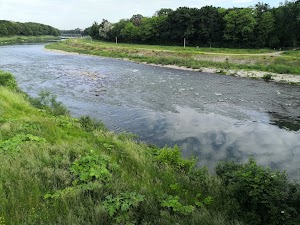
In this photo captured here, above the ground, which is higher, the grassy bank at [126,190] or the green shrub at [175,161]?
the grassy bank at [126,190]

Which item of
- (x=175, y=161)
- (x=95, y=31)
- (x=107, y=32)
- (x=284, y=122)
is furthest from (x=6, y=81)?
(x=95, y=31)

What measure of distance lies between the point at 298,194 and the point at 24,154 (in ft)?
26.5

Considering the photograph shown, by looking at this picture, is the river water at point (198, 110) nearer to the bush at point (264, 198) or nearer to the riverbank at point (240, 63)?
the riverbank at point (240, 63)

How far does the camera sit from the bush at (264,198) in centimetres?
664

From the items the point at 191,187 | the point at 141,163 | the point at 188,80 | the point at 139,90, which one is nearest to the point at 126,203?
the point at 191,187

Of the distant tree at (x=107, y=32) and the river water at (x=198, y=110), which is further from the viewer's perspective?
the distant tree at (x=107, y=32)

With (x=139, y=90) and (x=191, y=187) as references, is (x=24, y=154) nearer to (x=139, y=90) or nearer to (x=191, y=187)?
(x=191, y=187)

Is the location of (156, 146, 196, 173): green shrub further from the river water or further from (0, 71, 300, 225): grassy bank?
the river water

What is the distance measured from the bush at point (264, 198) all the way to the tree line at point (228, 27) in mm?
56723

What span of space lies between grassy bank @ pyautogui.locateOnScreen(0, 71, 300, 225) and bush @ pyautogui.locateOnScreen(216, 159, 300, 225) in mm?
22

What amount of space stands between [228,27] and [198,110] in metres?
51.2

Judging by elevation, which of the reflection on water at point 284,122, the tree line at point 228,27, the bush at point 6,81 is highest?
the tree line at point 228,27

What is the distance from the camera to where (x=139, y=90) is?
102ft

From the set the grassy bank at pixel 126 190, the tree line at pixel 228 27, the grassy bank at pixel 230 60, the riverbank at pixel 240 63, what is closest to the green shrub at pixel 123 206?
the grassy bank at pixel 126 190
